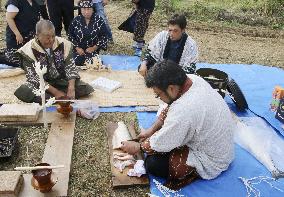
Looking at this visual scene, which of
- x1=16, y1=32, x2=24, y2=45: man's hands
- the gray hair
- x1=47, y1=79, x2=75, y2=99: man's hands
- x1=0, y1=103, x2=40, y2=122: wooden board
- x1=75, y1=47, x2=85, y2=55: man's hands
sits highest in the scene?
the gray hair

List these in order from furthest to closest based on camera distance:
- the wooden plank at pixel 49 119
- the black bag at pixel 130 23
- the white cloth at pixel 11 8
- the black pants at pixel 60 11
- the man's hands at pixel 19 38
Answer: the black bag at pixel 130 23
the black pants at pixel 60 11
the man's hands at pixel 19 38
the white cloth at pixel 11 8
the wooden plank at pixel 49 119

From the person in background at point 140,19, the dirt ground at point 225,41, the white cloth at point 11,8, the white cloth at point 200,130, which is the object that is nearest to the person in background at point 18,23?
the white cloth at point 11,8

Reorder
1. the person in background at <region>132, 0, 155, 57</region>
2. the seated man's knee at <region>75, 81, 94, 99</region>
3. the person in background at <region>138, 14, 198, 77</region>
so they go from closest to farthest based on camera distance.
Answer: the seated man's knee at <region>75, 81, 94, 99</region>
the person in background at <region>138, 14, 198, 77</region>
the person in background at <region>132, 0, 155, 57</region>

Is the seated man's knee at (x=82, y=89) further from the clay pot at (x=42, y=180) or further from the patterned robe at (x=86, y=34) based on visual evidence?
the clay pot at (x=42, y=180)

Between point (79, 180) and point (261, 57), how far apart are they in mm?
5362

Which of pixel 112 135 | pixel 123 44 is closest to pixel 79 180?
pixel 112 135

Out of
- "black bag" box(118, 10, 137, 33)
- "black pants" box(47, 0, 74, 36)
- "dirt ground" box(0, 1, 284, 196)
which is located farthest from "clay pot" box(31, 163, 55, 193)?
"black bag" box(118, 10, 137, 33)

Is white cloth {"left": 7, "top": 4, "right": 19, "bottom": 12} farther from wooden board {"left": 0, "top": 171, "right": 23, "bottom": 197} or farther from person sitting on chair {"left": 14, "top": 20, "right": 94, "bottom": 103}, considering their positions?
wooden board {"left": 0, "top": 171, "right": 23, "bottom": 197}

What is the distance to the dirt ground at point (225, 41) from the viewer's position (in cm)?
716

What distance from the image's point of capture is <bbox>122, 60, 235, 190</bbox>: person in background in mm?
3031

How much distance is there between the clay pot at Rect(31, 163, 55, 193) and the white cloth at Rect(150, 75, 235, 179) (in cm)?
98

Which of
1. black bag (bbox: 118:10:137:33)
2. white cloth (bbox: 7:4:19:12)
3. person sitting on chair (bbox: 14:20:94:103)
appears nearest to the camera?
person sitting on chair (bbox: 14:20:94:103)

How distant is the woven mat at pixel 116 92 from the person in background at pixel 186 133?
56.9 inches

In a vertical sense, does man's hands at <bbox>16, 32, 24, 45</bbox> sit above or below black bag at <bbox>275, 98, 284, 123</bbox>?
above
